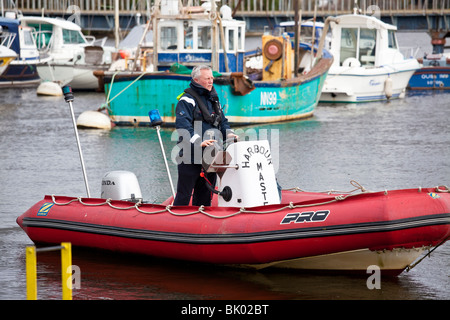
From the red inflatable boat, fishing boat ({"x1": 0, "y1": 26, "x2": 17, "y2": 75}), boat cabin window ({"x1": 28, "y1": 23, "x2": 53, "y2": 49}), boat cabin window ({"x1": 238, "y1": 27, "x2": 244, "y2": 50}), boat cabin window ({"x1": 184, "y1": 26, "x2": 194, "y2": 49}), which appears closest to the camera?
the red inflatable boat

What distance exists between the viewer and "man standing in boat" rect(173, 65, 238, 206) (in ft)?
26.3

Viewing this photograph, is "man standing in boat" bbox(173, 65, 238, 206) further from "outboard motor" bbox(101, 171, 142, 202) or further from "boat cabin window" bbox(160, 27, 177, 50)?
"boat cabin window" bbox(160, 27, 177, 50)

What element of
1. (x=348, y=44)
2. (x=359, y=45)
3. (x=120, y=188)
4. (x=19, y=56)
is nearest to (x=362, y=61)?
(x=359, y=45)

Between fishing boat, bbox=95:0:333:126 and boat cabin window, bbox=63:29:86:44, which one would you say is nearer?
fishing boat, bbox=95:0:333:126

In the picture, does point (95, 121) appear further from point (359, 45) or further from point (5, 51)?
point (5, 51)

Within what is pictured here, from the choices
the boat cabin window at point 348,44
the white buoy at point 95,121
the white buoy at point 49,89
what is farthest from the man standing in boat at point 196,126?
the white buoy at point 49,89

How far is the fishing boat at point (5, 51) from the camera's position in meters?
31.1

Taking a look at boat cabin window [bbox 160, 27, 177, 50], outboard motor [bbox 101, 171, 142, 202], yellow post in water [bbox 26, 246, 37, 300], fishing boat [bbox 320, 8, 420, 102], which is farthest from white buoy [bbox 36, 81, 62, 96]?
yellow post in water [bbox 26, 246, 37, 300]

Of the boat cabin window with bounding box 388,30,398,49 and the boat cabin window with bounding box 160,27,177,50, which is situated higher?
the boat cabin window with bounding box 160,27,177,50

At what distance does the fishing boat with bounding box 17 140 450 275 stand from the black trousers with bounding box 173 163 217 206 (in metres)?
0.23

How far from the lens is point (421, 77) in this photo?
111ft
